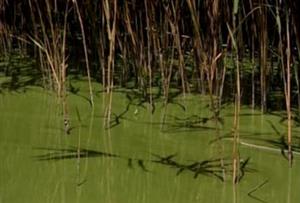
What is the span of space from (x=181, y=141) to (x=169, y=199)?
0.50 metres

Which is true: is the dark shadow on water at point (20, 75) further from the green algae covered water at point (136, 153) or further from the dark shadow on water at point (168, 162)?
the dark shadow on water at point (168, 162)

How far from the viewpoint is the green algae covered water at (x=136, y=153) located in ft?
6.33

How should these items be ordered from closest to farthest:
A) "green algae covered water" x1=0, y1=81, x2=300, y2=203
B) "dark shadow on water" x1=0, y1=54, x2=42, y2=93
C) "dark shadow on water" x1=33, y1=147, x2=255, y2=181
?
"green algae covered water" x1=0, y1=81, x2=300, y2=203 < "dark shadow on water" x1=33, y1=147, x2=255, y2=181 < "dark shadow on water" x1=0, y1=54, x2=42, y2=93

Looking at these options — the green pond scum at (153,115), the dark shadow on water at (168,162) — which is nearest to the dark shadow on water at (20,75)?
the green pond scum at (153,115)

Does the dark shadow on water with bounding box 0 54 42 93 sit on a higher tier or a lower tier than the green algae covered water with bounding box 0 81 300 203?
higher

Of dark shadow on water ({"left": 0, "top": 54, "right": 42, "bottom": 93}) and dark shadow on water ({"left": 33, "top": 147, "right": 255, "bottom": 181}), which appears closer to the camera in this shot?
dark shadow on water ({"left": 33, "top": 147, "right": 255, "bottom": 181})

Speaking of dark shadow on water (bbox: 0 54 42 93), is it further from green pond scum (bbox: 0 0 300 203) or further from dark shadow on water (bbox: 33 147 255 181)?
dark shadow on water (bbox: 33 147 255 181)

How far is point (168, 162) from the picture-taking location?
2166mm

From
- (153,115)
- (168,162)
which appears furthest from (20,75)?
(168,162)

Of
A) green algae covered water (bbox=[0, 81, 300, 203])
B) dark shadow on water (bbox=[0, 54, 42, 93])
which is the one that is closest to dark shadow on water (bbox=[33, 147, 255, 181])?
green algae covered water (bbox=[0, 81, 300, 203])

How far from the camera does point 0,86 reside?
3.01 m

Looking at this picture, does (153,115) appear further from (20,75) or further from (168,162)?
(20,75)

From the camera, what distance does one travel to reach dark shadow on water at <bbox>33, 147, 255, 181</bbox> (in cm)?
207

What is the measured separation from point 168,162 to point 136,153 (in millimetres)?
121
